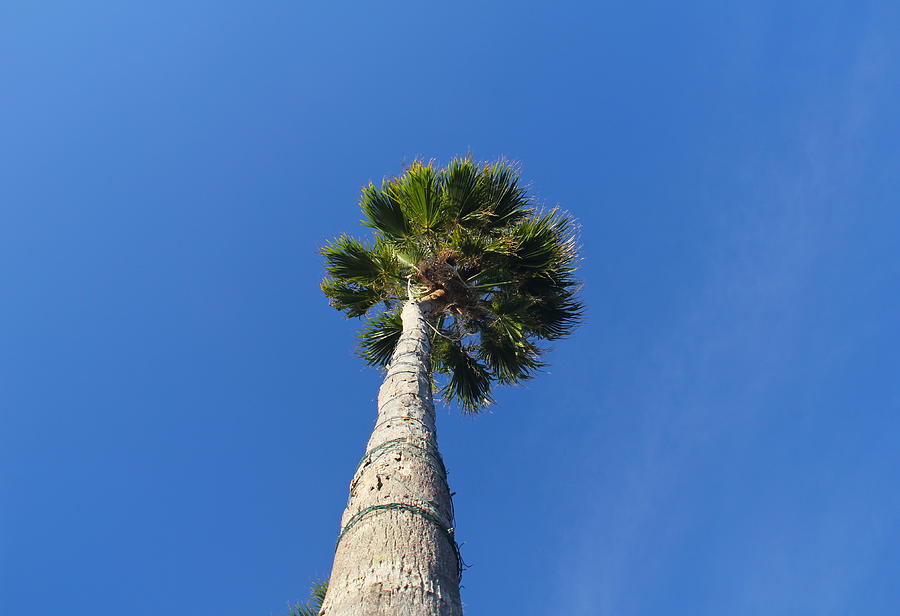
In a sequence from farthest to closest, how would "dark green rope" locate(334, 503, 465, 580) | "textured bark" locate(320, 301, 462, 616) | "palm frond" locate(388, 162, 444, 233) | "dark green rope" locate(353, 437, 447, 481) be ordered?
"palm frond" locate(388, 162, 444, 233)
"dark green rope" locate(353, 437, 447, 481)
"dark green rope" locate(334, 503, 465, 580)
"textured bark" locate(320, 301, 462, 616)

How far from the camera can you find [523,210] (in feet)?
28.7

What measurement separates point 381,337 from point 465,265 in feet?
7.57

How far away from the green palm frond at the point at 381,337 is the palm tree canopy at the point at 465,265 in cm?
2

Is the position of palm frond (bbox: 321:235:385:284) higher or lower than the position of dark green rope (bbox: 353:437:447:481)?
higher

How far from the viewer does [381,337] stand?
952 centimetres

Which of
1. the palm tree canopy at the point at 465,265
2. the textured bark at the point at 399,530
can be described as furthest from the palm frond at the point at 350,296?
the textured bark at the point at 399,530

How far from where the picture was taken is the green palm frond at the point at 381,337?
30.6ft

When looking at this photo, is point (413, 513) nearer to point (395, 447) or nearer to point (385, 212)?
point (395, 447)

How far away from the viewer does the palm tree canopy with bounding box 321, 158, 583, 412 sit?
25.9ft

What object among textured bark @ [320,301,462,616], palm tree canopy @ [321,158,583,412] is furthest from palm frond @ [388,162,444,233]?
textured bark @ [320,301,462,616]

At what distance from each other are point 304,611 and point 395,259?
475cm

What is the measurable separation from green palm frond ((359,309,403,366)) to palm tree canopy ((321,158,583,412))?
2 centimetres

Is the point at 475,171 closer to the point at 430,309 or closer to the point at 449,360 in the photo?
the point at 430,309

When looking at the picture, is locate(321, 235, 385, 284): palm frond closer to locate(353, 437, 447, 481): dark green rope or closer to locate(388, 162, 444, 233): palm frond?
locate(388, 162, 444, 233): palm frond
